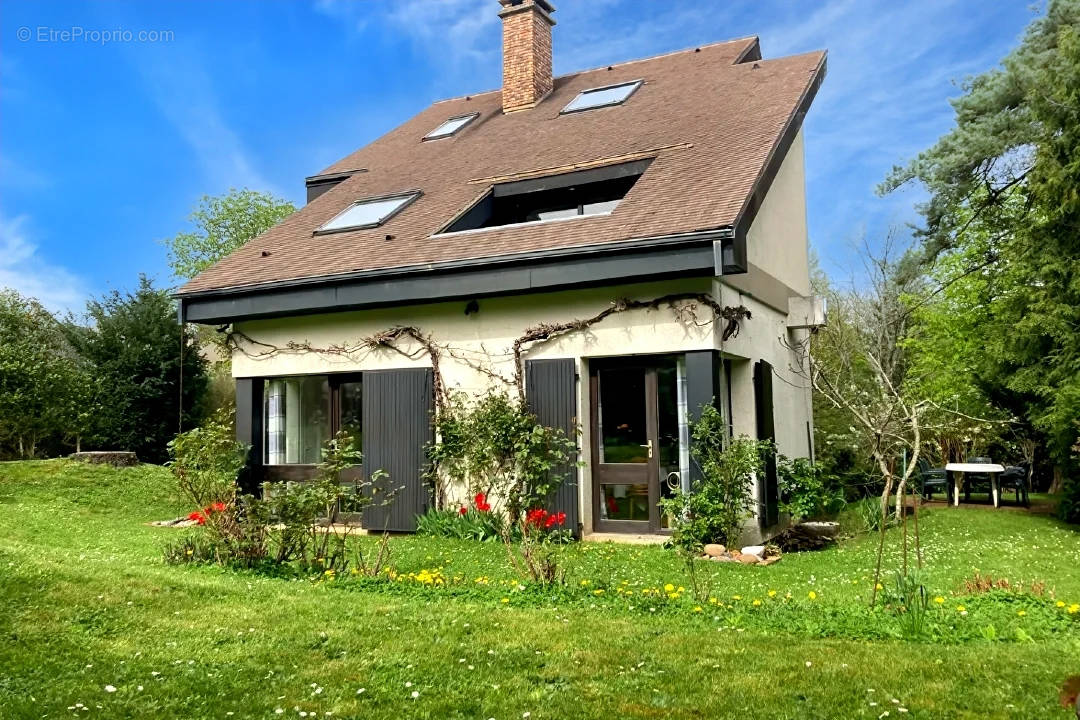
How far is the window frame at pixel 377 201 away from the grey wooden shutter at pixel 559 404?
3.61m

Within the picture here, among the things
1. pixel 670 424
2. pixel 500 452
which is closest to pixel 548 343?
pixel 500 452

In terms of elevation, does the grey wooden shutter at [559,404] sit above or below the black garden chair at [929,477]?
above

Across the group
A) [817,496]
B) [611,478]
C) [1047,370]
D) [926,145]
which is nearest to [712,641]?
[611,478]

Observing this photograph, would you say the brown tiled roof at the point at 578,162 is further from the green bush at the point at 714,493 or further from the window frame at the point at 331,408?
the green bush at the point at 714,493

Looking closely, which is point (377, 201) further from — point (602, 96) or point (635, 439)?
point (635, 439)

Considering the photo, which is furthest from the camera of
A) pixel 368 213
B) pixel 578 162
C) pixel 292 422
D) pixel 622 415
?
pixel 368 213

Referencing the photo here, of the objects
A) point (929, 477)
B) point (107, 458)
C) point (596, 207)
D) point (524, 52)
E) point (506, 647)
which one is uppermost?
point (524, 52)

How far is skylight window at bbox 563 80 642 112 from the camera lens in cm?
1390

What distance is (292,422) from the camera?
Result: 12.0 meters

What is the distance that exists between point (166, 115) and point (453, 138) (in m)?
5.17

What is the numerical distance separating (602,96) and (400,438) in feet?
24.1

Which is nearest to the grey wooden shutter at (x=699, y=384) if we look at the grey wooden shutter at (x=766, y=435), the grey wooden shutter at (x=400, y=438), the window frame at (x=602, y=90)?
the grey wooden shutter at (x=766, y=435)

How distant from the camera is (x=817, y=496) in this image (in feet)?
34.4

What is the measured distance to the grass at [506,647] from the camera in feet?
12.4
